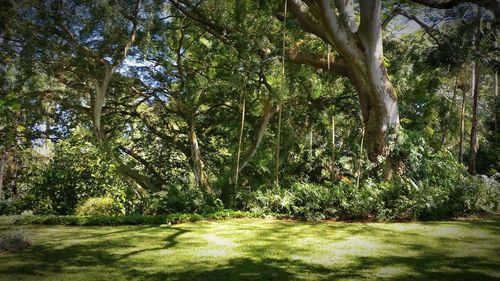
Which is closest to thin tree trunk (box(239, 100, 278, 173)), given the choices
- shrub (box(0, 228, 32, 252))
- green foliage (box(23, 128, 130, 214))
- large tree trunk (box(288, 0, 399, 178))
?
large tree trunk (box(288, 0, 399, 178))

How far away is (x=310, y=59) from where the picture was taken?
1265 cm

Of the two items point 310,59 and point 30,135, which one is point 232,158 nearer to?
point 310,59

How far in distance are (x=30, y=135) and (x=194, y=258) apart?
1198 centimetres

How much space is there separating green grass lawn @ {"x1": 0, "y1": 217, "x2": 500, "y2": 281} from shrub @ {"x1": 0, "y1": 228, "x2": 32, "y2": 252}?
156mm

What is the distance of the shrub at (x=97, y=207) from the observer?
981 cm

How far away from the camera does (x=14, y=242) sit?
593 cm

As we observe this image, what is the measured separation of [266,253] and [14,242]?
3832 millimetres

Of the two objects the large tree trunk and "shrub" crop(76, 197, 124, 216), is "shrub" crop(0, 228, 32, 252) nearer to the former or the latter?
"shrub" crop(76, 197, 124, 216)

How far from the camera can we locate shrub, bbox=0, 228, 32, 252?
228 inches

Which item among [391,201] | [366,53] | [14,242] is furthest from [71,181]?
[366,53]

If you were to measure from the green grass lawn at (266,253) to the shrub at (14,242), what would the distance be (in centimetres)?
16

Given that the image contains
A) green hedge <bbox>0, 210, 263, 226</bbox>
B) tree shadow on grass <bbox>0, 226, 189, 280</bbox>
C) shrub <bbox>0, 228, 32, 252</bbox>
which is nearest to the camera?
tree shadow on grass <bbox>0, 226, 189, 280</bbox>

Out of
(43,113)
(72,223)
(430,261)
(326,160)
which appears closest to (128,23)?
(43,113)

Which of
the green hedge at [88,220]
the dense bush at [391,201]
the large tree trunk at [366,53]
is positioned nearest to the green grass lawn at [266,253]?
the green hedge at [88,220]
